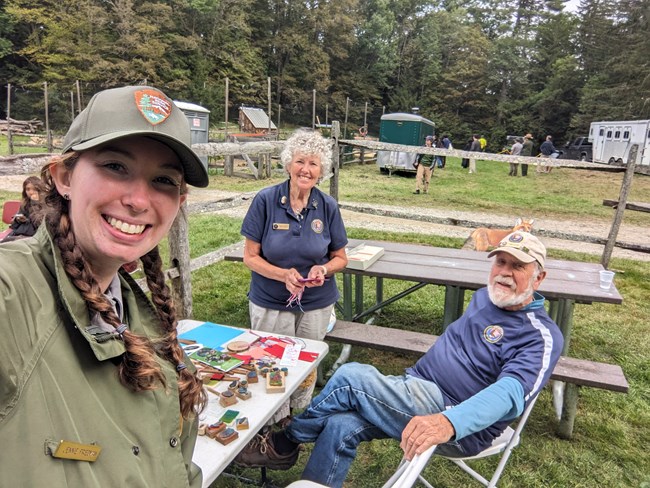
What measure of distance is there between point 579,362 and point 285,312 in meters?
2.07

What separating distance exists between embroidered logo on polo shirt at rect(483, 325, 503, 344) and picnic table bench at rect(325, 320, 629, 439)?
3.05 feet

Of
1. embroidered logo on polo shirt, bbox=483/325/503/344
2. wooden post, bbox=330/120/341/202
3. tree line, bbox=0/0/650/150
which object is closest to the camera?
embroidered logo on polo shirt, bbox=483/325/503/344

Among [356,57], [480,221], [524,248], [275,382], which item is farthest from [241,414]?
[356,57]

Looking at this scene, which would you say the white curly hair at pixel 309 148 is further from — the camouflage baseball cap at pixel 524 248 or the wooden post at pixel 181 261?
the camouflage baseball cap at pixel 524 248

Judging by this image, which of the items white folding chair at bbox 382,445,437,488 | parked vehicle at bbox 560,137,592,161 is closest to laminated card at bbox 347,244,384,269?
white folding chair at bbox 382,445,437,488

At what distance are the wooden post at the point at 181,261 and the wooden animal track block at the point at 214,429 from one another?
2.00m

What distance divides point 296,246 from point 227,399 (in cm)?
128

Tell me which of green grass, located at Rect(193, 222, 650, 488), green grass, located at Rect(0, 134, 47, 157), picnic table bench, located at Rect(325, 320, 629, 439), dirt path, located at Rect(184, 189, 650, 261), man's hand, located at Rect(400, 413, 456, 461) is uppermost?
green grass, located at Rect(0, 134, 47, 157)

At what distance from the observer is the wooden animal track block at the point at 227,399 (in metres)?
1.85

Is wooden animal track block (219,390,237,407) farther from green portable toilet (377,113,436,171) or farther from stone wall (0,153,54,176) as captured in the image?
green portable toilet (377,113,436,171)

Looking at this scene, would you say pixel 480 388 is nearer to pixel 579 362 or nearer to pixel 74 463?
pixel 579 362

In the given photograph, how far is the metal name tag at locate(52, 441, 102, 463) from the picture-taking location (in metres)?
0.75

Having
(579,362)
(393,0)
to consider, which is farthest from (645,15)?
(579,362)

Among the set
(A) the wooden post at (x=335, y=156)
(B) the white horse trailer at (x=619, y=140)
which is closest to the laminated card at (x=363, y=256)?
(A) the wooden post at (x=335, y=156)
